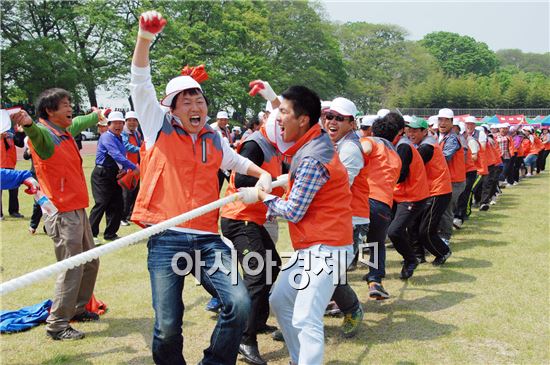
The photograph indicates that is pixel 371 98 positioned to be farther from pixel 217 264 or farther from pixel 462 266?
pixel 217 264

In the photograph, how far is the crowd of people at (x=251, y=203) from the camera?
11.2 feet

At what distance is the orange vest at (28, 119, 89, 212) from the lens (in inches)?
183

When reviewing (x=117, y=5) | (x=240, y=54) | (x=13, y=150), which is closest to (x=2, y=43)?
(x=117, y=5)

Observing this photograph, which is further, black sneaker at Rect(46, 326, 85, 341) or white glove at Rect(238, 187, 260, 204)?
black sneaker at Rect(46, 326, 85, 341)

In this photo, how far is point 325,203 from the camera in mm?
3465

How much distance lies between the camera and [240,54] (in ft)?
120

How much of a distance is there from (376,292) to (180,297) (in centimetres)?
300

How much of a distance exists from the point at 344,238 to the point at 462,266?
4.62 meters

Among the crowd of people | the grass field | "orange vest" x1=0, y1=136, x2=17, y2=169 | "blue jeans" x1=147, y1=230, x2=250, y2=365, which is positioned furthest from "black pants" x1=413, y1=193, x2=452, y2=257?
"orange vest" x1=0, y1=136, x2=17, y2=169

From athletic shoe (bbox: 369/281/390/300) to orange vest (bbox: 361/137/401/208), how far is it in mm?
948

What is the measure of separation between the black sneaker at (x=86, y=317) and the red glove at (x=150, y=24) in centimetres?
315

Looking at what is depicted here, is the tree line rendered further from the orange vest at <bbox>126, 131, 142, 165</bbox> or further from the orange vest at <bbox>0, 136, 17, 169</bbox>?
the orange vest at <bbox>126, 131, 142, 165</bbox>

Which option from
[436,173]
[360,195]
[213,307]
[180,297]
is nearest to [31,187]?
[180,297]

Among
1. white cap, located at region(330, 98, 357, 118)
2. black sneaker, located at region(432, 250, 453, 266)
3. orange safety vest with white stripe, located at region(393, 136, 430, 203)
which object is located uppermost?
white cap, located at region(330, 98, 357, 118)
